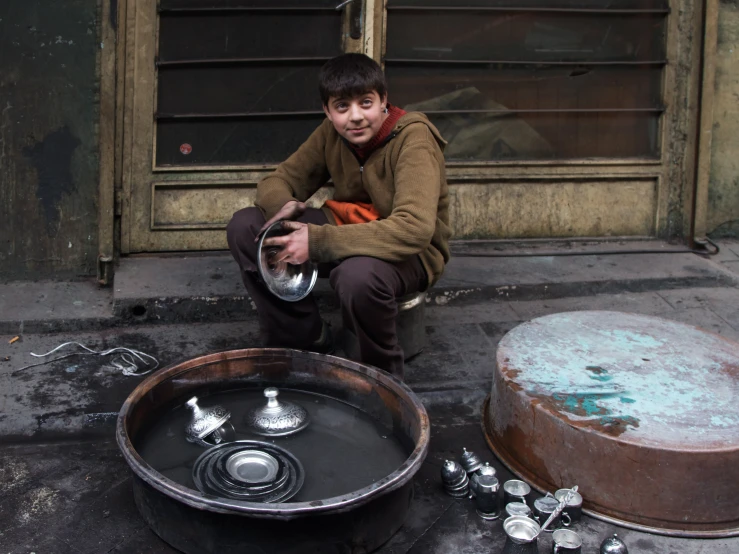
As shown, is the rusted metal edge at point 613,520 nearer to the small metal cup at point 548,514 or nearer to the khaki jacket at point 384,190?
the small metal cup at point 548,514

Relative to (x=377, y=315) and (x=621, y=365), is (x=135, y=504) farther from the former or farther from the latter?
(x=621, y=365)

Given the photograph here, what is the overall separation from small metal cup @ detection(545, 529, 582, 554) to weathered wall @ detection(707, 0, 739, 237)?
3246 mm

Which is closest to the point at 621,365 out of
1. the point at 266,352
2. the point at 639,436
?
the point at 639,436

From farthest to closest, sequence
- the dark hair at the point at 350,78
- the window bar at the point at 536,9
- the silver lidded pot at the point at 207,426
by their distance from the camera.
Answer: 1. the window bar at the point at 536,9
2. the dark hair at the point at 350,78
3. the silver lidded pot at the point at 207,426

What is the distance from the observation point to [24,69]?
4.25 m

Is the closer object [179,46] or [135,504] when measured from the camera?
[135,504]

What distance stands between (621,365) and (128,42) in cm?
294

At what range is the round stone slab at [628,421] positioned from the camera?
2.63m

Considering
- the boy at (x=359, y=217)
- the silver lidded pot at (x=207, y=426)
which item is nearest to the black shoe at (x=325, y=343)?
the boy at (x=359, y=217)

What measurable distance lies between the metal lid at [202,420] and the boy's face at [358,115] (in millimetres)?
1201

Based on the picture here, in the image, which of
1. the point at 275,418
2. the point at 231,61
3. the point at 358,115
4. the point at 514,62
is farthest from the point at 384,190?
the point at 514,62

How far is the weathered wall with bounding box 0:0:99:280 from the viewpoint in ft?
13.9

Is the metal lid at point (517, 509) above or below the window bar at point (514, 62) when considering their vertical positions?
below

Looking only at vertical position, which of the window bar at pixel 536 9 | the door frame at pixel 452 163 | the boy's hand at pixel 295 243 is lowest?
the boy's hand at pixel 295 243
